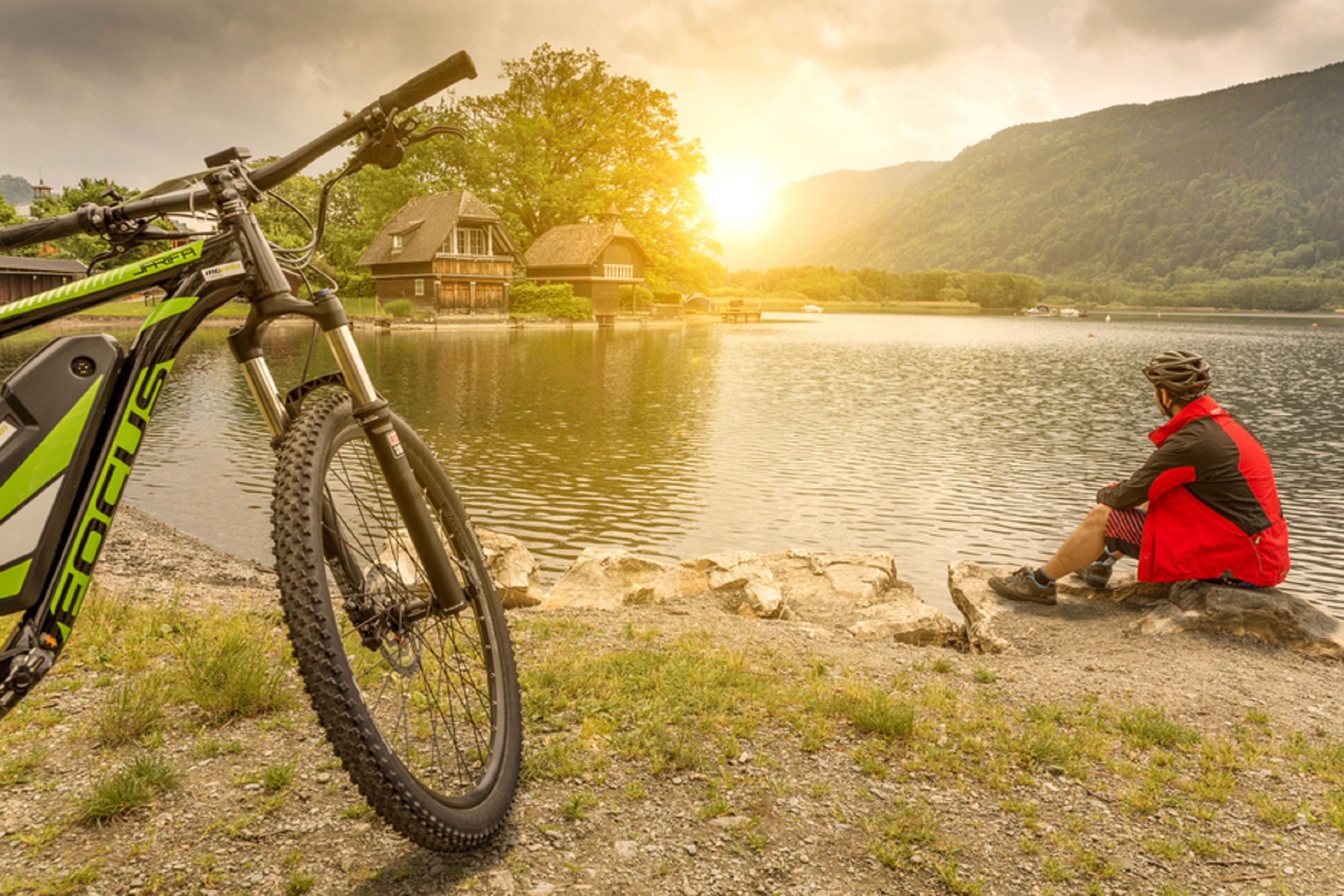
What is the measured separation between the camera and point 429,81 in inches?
108

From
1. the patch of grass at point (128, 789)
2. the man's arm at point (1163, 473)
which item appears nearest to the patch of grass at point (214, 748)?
the patch of grass at point (128, 789)

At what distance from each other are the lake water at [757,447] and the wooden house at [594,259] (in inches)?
842

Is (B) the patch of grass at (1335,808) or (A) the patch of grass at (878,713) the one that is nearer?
(B) the patch of grass at (1335,808)

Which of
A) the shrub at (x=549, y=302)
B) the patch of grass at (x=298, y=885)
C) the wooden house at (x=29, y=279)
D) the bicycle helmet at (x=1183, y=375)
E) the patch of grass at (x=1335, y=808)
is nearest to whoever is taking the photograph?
the patch of grass at (x=298, y=885)

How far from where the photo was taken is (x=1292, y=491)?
16.6 metres

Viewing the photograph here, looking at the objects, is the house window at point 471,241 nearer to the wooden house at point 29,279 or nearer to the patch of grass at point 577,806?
the wooden house at point 29,279

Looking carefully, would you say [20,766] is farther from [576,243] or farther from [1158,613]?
[576,243]

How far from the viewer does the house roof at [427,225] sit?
2135 inches

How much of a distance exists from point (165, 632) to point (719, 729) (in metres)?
3.59

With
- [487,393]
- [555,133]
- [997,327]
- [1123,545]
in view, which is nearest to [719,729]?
[1123,545]

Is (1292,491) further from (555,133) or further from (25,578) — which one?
(555,133)

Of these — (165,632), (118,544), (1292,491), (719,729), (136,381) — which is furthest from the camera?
(1292,491)

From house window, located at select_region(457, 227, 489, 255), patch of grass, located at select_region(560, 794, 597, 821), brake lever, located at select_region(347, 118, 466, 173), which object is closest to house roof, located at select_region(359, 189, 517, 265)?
house window, located at select_region(457, 227, 489, 255)

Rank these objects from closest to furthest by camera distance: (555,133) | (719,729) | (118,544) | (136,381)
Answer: (136,381)
(719,729)
(118,544)
(555,133)
